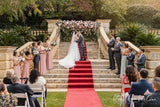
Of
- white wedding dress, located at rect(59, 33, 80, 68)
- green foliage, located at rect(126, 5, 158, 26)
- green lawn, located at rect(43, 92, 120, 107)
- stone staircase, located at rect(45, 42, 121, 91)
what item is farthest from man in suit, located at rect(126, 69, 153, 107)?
green foliage, located at rect(126, 5, 158, 26)

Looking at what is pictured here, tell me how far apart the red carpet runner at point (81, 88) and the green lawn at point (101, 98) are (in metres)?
0.17

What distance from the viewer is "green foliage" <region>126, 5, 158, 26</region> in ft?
84.9

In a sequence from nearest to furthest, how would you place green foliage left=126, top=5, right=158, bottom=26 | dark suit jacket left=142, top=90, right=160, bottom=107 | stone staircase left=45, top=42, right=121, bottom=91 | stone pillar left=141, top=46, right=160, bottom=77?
1. dark suit jacket left=142, top=90, right=160, bottom=107
2. stone pillar left=141, top=46, right=160, bottom=77
3. stone staircase left=45, top=42, right=121, bottom=91
4. green foliage left=126, top=5, right=158, bottom=26

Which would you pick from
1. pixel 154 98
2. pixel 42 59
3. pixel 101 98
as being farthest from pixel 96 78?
pixel 154 98

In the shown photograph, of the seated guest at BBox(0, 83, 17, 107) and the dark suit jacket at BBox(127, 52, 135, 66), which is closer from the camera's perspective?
the seated guest at BBox(0, 83, 17, 107)

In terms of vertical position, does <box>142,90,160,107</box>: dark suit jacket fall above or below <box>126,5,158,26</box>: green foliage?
below

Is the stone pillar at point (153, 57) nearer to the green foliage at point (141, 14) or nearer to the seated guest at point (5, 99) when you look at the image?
the seated guest at point (5, 99)

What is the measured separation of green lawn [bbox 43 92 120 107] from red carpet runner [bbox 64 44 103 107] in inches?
6.6

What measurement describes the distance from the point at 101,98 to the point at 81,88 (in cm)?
211

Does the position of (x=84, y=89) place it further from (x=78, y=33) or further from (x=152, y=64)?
→ (x=78, y=33)

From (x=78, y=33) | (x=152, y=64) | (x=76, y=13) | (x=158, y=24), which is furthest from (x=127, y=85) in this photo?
(x=158, y=24)

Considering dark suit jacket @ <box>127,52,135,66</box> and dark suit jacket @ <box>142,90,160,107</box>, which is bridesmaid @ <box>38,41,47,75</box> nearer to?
dark suit jacket @ <box>127,52,135,66</box>

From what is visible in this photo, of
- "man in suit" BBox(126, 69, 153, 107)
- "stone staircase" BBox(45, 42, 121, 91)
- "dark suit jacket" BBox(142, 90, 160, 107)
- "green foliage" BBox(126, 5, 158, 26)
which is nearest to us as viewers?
"dark suit jacket" BBox(142, 90, 160, 107)

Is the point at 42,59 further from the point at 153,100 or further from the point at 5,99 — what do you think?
the point at 153,100
